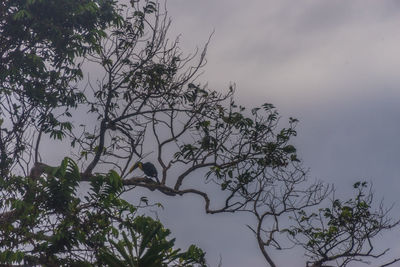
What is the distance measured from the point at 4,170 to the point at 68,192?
5.50ft

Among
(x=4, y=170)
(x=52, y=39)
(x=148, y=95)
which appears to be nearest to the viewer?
(x=4, y=170)

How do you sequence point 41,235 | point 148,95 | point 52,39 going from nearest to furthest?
point 41,235, point 52,39, point 148,95

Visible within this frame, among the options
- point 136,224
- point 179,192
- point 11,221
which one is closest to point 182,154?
point 179,192

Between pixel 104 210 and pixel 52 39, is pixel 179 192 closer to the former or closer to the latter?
pixel 104 210

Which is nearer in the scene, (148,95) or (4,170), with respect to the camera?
(4,170)

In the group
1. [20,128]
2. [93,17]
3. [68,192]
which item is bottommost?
[68,192]

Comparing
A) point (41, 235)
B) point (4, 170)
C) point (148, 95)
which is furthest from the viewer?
point (148, 95)

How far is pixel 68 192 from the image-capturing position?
24.1 ft

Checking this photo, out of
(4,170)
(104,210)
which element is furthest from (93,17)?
(104,210)

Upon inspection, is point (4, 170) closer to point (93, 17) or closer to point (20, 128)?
point (20, 128)

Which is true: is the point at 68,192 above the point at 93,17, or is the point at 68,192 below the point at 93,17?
below

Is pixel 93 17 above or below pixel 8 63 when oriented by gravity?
above

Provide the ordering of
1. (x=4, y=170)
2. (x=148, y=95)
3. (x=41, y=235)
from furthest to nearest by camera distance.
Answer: (x=148, y=95) < (x=4, y=170) < (x=41, y=235)

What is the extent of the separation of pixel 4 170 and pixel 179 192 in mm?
2773
